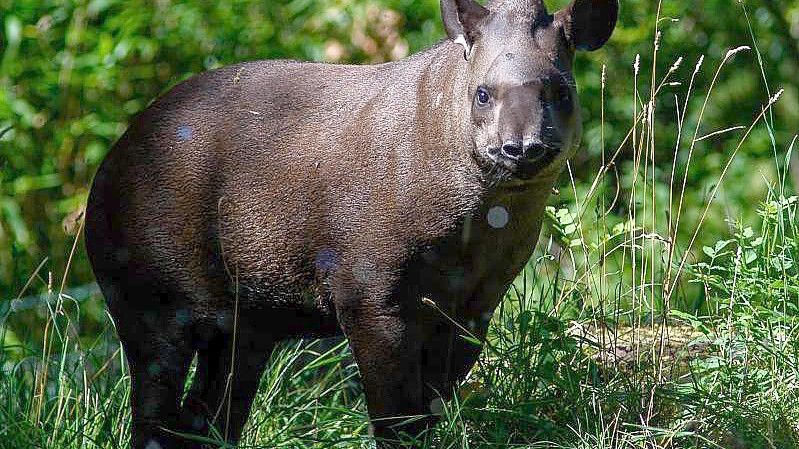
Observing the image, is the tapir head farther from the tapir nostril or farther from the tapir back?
the tapir back

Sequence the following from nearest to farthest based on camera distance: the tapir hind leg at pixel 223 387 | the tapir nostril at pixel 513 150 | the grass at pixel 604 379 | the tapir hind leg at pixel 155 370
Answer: the tapir nostril at pixel 513 150, the grass at pixel 604 379, the tapir hind leg at pixel 155 370, the tapir hind leg at pixel 223 387

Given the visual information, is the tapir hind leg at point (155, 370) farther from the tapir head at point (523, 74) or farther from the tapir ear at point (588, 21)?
the tapir ear at point (588, 21)

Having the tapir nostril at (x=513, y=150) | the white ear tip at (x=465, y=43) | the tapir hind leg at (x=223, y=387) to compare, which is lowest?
the tapir hind leg at (x=223, y=387)

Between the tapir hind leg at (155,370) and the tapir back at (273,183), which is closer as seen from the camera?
the tapir back at (273,183)

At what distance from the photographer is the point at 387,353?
3.85 meters

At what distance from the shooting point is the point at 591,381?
14.1ft

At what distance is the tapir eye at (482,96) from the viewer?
11.8 feet

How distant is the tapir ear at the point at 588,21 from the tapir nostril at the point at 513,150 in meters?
0.46

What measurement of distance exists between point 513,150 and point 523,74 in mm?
222

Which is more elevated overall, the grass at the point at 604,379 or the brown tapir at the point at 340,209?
the brown tapir at the point at 340,209

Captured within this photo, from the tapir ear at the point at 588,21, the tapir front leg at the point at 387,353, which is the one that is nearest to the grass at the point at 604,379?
the tapir front leg at the point at 387,353

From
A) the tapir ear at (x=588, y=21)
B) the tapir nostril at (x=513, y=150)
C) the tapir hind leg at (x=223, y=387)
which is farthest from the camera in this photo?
the tapir hind leg at (x=223, y=387)

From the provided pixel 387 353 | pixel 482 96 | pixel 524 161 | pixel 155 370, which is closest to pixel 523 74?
pixel 482 96

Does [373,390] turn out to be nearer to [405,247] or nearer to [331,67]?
[405,247]
